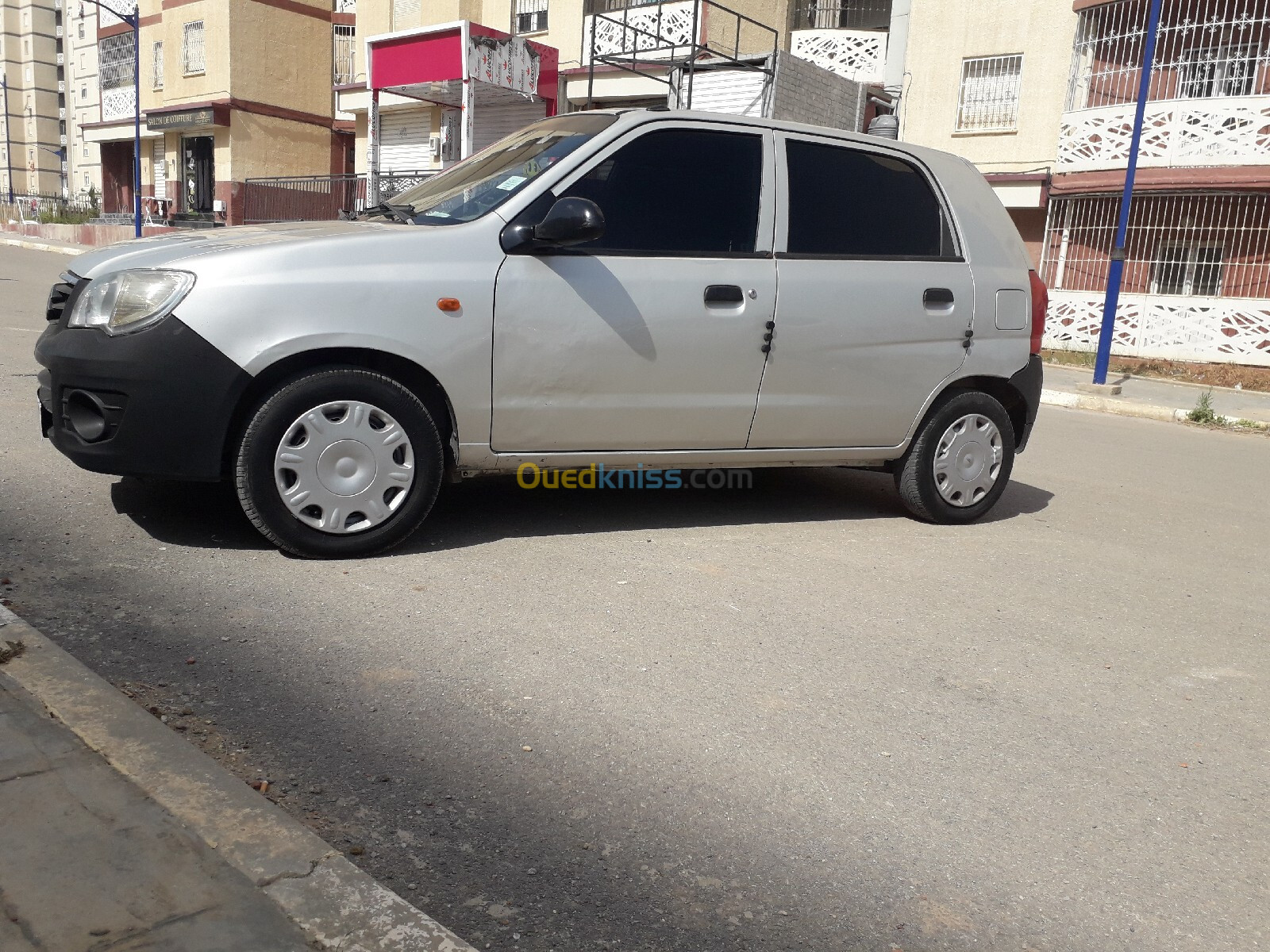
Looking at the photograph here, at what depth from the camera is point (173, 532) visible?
4.75 meters

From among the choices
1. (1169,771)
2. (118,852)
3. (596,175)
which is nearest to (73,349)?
(596,175)

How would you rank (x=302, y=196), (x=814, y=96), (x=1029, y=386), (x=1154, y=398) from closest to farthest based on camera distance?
(x=1029, y=386) < (x=1154, y=398) < (x=814, y=96) < (x=302, y=196)

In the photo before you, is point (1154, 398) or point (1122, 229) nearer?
point (1122, 229)

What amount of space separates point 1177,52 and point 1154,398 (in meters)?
8.23

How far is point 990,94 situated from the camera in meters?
21.0

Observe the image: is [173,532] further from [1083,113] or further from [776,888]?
[1083,113]

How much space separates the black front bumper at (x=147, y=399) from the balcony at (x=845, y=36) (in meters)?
19.8

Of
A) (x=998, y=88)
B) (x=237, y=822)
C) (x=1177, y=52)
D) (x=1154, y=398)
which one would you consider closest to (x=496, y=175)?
(x=237, y=822)

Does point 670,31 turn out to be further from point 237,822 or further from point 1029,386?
point 237,822

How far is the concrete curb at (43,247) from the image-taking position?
1212 inches

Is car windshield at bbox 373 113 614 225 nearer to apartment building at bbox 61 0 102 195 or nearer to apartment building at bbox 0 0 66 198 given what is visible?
apartment building at bbox 61 0 102 195

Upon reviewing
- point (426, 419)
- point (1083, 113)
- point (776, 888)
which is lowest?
point (776, 888)

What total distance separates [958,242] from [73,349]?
4129 mm

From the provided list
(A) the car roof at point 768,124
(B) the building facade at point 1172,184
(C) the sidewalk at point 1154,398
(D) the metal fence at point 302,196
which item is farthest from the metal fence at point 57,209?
(A) the car roof at point 768,124
